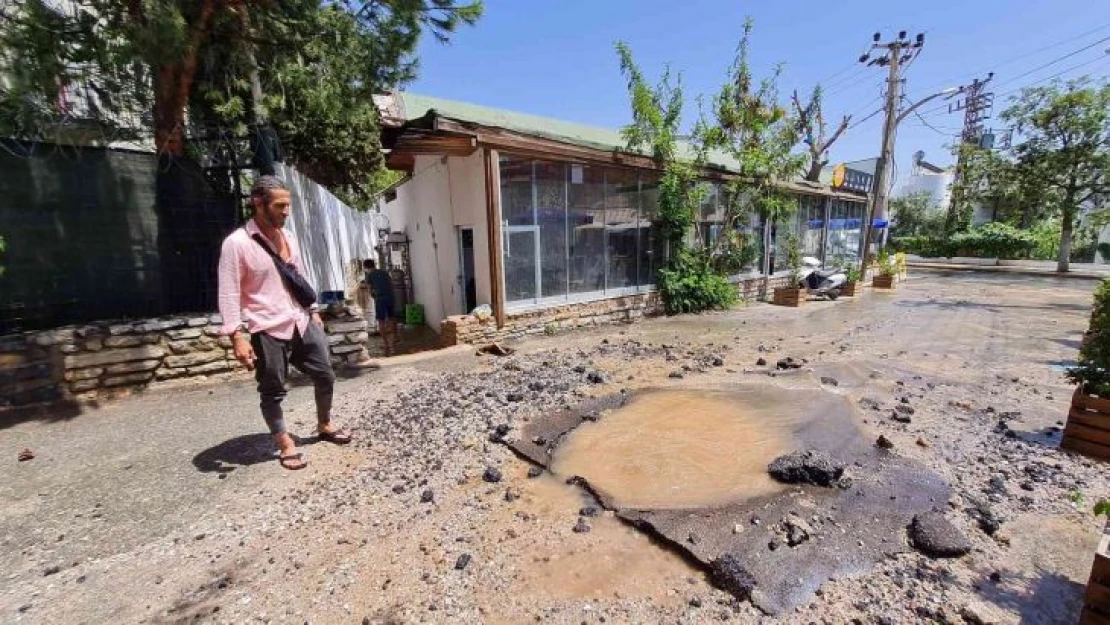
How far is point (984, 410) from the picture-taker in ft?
14.8

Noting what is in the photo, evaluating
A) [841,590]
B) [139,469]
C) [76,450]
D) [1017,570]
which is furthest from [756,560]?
[76,450]

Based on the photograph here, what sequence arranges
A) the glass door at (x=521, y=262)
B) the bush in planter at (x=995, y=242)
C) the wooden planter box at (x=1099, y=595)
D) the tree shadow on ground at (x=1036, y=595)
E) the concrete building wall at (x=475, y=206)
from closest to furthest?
the wooden planter box at (x=1099, y=595) < the tree shadow on ground at (x=1036, y=595) < the concrete building wall at (x=475, y=206) < the glass door at (x=521, y=262) < the bush in planter at (x=995, y=242)

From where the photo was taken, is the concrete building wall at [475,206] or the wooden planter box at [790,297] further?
the wooden planter box at [790,297]

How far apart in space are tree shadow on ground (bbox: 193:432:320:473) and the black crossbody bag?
1.20 meters

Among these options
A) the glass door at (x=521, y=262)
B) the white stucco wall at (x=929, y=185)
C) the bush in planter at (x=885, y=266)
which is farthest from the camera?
the white stucco wall at (x=929, y=185)

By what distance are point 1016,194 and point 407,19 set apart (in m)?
26.4

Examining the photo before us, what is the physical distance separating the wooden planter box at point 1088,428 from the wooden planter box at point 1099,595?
7.70 feet

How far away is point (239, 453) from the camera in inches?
143

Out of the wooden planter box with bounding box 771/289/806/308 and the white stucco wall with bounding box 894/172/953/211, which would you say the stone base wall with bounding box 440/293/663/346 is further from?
the white stucco wall with bounding box 894/172/953/211

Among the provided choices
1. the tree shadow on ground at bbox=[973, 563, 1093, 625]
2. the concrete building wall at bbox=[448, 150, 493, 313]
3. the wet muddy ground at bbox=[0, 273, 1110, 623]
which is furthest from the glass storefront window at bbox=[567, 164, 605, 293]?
the tree shadow on ground at bbox=[973, 563, 1093, 625]

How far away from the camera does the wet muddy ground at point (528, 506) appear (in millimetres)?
2209

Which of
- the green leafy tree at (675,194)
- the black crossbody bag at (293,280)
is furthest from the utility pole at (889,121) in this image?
the black crossbody bag at (293,280)

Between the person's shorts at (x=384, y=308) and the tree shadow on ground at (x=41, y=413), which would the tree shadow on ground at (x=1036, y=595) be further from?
the person's shorts at (x=384, y=308)

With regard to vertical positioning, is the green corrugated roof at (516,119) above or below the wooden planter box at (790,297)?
above
